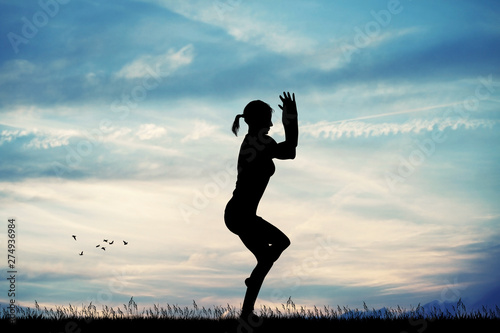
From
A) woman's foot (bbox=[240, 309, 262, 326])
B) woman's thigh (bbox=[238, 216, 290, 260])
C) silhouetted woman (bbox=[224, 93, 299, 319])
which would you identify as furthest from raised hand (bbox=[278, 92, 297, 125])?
woman's foot (bbox=[240, 309, 262, 326])

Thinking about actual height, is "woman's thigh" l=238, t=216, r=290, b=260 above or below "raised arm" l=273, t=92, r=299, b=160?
below

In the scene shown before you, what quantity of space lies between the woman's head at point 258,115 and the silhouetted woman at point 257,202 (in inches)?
5.9

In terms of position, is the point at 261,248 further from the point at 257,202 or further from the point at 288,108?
the point at 288,108

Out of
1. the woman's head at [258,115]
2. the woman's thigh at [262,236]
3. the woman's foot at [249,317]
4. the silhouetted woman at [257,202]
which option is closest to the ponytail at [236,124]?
the woman's head at [258,115]

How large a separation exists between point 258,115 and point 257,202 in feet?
4.68

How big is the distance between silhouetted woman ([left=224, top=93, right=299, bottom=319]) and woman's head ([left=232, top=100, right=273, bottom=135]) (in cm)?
15

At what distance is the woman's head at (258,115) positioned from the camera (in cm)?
882

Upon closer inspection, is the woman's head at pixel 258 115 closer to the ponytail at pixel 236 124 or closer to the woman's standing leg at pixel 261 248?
the ponytail at pixel 236 124

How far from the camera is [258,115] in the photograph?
8.81 m

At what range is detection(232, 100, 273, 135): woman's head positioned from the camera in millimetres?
8820

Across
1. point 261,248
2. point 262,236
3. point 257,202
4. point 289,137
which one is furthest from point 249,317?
point 289,137

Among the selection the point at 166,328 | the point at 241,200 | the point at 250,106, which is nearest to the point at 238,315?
the point at 166,328

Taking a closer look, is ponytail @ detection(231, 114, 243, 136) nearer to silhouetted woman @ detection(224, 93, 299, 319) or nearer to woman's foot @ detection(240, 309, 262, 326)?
silhouetted woman @ detection(224, 93, 299, 319)

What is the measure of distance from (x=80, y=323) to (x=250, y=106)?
4641 mm
